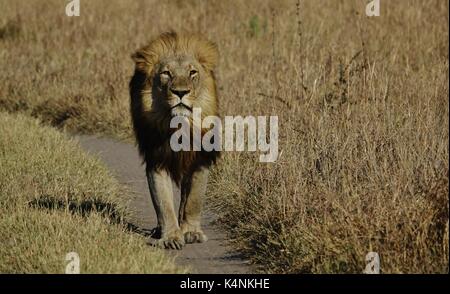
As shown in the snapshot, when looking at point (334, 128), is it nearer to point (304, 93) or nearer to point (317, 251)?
point (304, 93)

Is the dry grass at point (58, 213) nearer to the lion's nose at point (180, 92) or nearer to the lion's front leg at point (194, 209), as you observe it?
the lion's front leg at point (194, 209)

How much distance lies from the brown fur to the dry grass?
1.65ft

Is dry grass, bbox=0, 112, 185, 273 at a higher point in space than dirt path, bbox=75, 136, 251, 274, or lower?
higher

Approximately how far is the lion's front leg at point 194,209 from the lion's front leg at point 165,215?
134 millimetres

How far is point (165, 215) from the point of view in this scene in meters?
6.08

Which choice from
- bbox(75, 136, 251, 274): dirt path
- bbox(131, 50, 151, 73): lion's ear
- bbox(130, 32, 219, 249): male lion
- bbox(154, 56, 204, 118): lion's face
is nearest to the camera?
bbox(75, 136, 251, 274): dirt path

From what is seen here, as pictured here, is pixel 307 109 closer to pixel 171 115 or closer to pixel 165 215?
pixel 171 115

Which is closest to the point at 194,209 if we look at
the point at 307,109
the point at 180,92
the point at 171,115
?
the point at 171,115

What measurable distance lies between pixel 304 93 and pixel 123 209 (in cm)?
191

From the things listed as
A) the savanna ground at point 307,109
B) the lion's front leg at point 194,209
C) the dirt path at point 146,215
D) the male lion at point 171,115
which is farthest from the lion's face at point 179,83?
the savanna ground at point 307,109

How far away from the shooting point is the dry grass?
518cm

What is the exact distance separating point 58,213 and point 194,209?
33.7 inches

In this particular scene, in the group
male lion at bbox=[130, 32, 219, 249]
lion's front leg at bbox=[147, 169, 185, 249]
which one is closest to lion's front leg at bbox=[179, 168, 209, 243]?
male lion at bbox=[130, 32, 219, 249]

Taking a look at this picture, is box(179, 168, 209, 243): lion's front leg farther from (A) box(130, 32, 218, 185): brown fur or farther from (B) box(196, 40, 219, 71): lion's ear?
(B) box(196, 40, 219, 71): lion's ear
